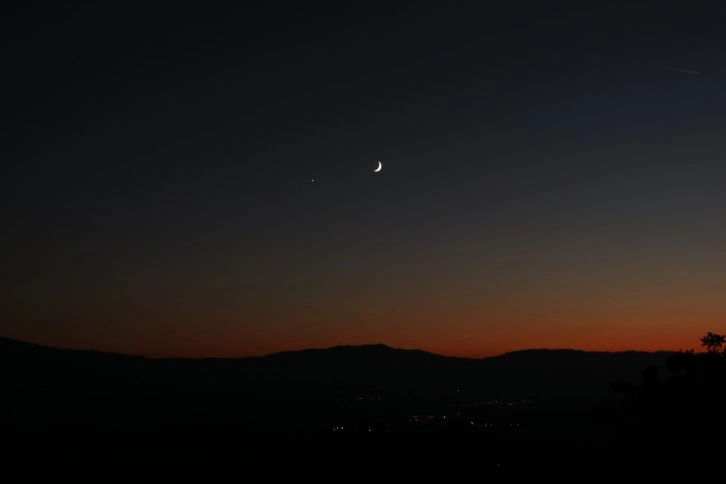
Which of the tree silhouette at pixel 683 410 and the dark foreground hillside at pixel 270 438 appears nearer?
the tree silhouette at pixel 683 410

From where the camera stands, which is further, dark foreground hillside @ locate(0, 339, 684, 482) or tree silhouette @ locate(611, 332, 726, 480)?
dark foreground hillside @ locate(0, 339, 684, 482)

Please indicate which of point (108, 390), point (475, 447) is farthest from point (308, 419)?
point (475, 447)

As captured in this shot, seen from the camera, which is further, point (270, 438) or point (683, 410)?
point (270, 438)

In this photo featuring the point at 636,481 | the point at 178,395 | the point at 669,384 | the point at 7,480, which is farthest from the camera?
the point at 178,395

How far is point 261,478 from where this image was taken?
9431cm

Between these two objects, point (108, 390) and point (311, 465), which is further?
point (108, 390)

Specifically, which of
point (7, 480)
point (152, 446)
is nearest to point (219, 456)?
point (152, 446)

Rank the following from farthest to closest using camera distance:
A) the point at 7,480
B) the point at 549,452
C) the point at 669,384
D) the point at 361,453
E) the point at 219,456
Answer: the point at 219,456
the point at 549,452
the point at 7,480
the point at 361,453
the point at 669,384

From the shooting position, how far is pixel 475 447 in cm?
4444

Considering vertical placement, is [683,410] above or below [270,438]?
above

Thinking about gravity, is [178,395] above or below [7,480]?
above

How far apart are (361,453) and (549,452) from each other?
4480 cm

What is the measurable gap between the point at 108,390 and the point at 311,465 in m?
114

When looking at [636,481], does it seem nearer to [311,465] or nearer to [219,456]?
[311,465]
